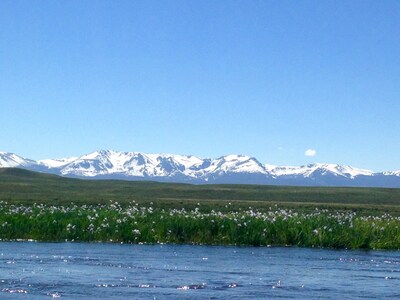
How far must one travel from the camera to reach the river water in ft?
87.3

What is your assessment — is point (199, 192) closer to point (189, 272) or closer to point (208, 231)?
point (208, 231)

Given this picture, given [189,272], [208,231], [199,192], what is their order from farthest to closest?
[199,192] → [208,231] → [189,272]

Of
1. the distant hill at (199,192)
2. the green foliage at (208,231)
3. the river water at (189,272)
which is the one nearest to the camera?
the river water at (189,272)

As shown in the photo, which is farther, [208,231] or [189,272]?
[208,231]

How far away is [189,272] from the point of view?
31.6 meters

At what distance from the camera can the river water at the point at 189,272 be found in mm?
26609

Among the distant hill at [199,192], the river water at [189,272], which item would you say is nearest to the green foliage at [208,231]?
the river water at [189,272]

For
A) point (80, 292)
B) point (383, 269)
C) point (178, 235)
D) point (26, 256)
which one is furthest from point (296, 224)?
point (80, 292)

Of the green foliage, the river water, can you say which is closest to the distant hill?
the green foliage

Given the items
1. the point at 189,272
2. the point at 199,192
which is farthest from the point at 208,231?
the point at 199,192

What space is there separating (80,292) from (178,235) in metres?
18.0

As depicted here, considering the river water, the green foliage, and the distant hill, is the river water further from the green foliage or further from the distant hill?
the distant hill

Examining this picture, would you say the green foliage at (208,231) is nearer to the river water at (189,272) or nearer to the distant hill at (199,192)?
the river water at (189,272)

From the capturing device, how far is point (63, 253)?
122 feet
